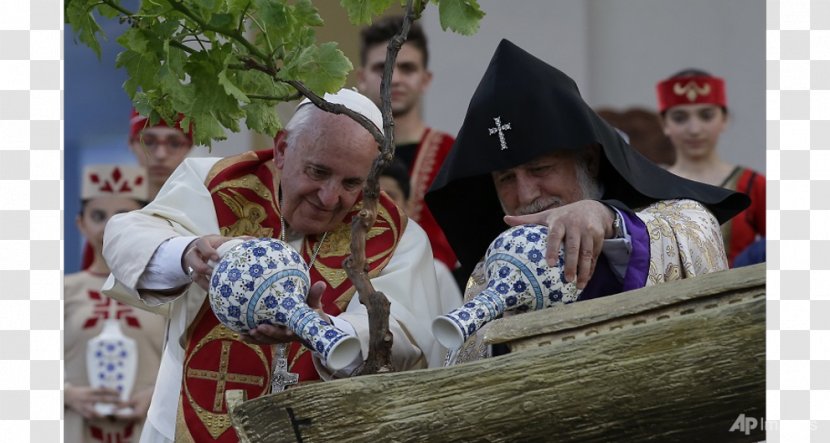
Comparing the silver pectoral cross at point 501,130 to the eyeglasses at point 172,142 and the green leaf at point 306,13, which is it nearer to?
the green leaf at point 306,13

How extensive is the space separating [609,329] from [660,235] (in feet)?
2.93

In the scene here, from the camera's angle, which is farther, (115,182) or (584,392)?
(115,182)

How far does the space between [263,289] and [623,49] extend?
7.57 m

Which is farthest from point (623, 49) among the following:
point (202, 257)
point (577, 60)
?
point (202, 257)

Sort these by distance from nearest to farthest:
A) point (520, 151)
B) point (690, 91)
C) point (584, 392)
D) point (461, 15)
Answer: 1. point (584, 392)
2. point (461, 15)
3. point (520, 151)
4. point (690, 91)

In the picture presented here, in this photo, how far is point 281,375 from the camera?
452cm

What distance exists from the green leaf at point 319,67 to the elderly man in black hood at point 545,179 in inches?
30.0

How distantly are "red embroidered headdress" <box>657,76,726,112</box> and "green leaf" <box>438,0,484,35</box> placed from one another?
5250mm

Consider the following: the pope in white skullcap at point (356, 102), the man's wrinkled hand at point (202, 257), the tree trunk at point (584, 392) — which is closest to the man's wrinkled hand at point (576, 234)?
the tree trunk at point (584, 392)

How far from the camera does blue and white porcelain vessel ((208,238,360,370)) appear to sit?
360cm

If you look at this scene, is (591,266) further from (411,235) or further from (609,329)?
(411,235)

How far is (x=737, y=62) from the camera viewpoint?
34.2ft

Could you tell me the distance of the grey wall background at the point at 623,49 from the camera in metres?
10.2

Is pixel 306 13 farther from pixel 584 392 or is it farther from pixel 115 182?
pixel 115 182
